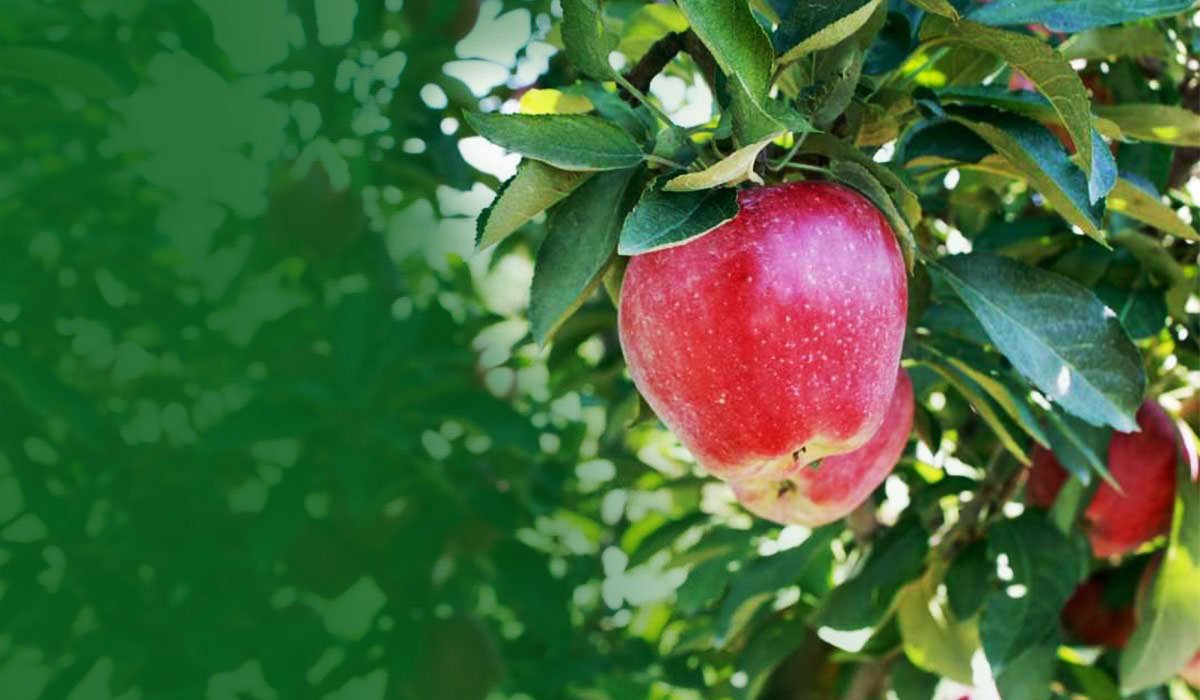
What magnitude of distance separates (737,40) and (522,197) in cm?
13

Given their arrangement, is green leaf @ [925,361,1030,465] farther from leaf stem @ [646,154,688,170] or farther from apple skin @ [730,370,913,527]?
leaf stem @ [646,154,688,170]

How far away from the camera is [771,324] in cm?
64

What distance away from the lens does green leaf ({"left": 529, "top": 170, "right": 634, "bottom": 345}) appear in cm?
66

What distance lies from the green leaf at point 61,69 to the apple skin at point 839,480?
690 millimetres

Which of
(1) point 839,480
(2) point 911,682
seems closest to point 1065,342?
(1) point 839,480

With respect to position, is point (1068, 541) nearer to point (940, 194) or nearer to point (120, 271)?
point (940, 194)

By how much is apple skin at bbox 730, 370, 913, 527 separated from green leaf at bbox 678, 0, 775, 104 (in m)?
0.29

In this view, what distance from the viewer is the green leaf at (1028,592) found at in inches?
40.1

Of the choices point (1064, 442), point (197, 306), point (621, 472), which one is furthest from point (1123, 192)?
point (197, 306)

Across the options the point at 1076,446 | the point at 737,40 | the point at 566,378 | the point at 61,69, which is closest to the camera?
the point at 737,40

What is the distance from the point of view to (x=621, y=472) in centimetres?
143

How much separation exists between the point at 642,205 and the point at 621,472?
0.85 meters

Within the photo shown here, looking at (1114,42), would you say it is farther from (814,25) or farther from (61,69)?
(61,69)

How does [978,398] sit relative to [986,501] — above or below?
above
